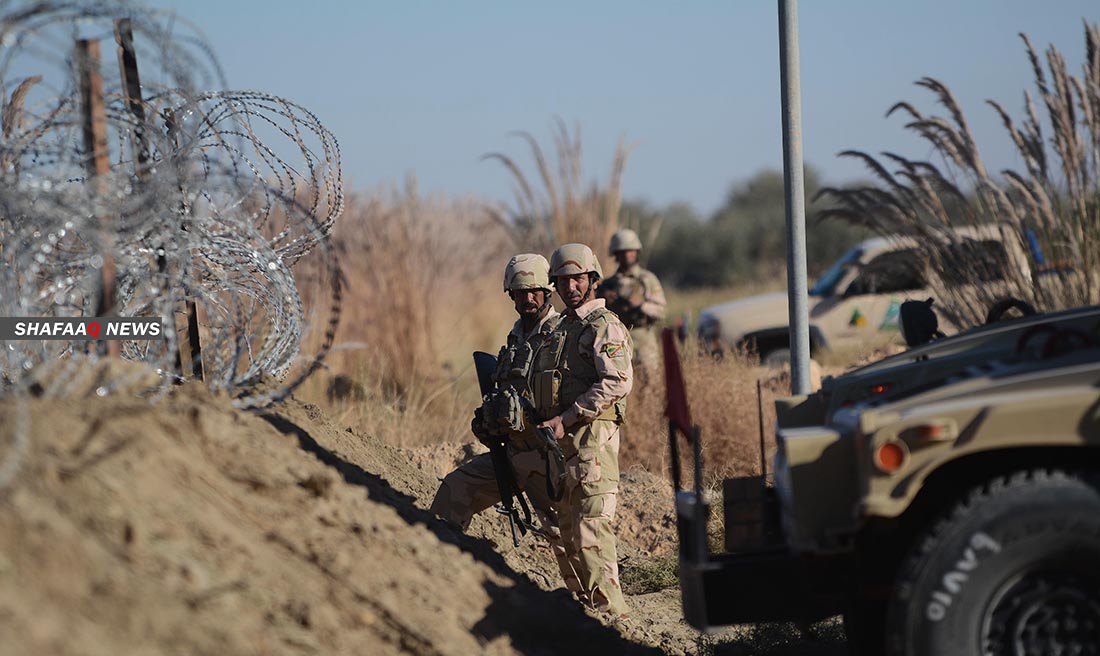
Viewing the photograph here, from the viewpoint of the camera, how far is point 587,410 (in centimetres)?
561

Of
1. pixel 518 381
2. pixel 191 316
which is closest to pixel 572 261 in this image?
pixel 518 381

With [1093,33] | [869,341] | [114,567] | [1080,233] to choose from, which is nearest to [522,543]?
[114,567]

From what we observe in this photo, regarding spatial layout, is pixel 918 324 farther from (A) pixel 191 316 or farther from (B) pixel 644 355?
(B) pixel 644 355

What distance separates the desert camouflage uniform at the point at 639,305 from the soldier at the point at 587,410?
11.4 feet

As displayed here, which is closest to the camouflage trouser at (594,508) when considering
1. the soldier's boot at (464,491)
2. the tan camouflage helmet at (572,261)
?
the soldier's boot at (464,491)

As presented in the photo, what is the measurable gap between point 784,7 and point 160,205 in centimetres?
328

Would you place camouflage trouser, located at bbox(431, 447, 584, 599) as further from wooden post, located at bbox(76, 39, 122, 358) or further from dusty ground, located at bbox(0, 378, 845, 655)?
wooden post, located at bbox(76, 39, 122, 358)

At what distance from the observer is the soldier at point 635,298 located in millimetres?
9508

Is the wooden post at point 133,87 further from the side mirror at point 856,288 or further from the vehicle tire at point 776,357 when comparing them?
the side mirror at point 856,288

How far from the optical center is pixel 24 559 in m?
2.93

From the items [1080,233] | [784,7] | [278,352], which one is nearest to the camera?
[278,352]

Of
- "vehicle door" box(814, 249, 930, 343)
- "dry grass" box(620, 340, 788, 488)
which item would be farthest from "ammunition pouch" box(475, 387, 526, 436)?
"vehicle door" box(814, 249, 930, 343)

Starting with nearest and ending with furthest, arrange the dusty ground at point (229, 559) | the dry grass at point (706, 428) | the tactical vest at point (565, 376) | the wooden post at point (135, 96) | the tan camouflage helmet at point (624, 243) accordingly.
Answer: the dusty ground at point (229, 559) → the wooden post at point (135, 96) → the tactical vest at point (565, 376) → the dry grass at point (706, 428) → the tan camouflage helmet at point (624, 243)

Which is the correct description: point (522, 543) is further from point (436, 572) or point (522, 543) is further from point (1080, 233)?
point (1080, 233)
